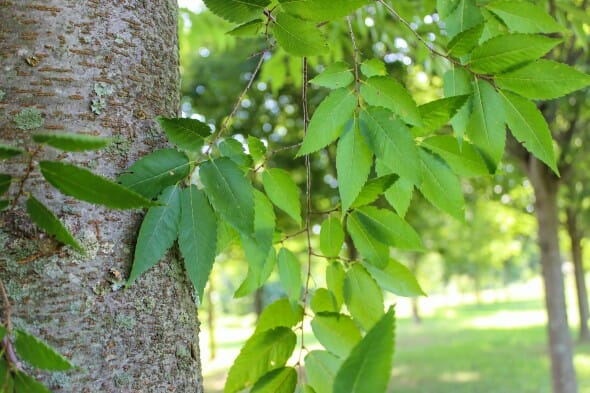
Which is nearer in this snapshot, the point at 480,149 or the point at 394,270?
the point at 480,149

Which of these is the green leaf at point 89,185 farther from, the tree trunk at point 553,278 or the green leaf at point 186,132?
the tree trunk at point 553,278

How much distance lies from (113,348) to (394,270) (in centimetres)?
58

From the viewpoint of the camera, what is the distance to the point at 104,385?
0.76 metres

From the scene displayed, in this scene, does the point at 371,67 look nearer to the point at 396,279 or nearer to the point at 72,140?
the point at 396,279

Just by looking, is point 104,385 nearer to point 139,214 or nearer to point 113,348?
point 113,348

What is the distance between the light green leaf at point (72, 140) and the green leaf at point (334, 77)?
0.42 m

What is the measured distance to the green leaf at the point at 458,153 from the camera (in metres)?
0.98

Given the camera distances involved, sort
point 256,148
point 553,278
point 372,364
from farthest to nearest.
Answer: point 553,278
point 256,148
point 372,364

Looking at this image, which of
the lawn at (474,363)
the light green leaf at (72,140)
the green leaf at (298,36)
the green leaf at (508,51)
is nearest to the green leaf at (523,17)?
the green leaf at (508,51)

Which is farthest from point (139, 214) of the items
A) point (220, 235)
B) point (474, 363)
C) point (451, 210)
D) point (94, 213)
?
point (474, 363)

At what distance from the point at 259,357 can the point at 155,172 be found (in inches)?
14.9

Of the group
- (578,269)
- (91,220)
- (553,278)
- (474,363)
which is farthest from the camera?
(578,269)

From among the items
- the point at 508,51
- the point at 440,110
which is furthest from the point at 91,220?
the point at 508,51

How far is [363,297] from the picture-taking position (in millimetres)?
1076
